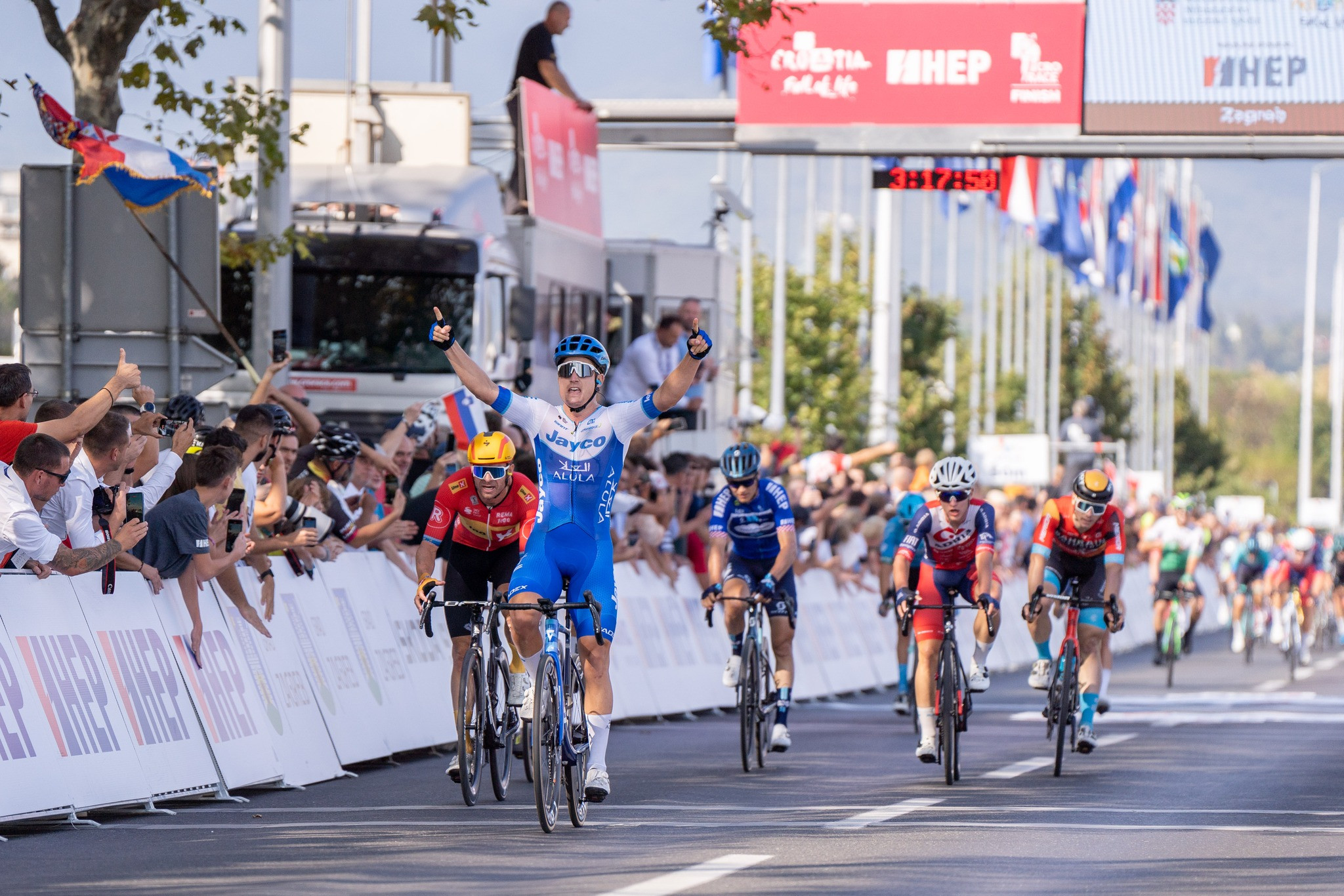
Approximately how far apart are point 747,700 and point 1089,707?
7.17 ft

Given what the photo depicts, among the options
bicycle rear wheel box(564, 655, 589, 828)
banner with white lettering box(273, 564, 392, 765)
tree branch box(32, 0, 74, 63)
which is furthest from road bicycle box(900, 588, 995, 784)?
tree branch box(32, 0, 74, 63)

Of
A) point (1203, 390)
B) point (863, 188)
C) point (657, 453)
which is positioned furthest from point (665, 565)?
point (1203, 390)

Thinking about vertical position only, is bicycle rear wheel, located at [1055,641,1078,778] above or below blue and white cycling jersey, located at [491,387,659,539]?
below

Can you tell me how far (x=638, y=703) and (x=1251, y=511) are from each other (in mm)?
70995

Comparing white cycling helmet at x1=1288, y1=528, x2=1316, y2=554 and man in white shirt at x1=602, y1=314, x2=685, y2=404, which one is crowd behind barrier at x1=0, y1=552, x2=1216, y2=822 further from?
white cycling helmet at x1=1288, y1=528, x2=1316, y2=554

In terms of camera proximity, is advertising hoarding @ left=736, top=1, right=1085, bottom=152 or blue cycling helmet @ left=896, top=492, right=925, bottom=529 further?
advertising hoarding @ left=736, top=1, right=1085, bottom=152

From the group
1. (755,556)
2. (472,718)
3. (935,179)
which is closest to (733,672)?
(755,556)

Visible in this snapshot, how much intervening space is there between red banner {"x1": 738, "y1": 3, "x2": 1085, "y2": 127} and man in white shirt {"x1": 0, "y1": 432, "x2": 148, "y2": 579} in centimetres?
1534

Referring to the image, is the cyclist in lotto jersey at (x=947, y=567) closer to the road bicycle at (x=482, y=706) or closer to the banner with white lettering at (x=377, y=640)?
the road bicycle at (x=482, y=706)

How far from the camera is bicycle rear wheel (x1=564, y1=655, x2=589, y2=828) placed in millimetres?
10500

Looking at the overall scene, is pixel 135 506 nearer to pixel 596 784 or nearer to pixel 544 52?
pixel 596 784

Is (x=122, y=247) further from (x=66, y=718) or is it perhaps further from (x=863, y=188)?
(x=863, y=188)

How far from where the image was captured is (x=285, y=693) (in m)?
12.9

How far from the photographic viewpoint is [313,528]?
41.9ft
